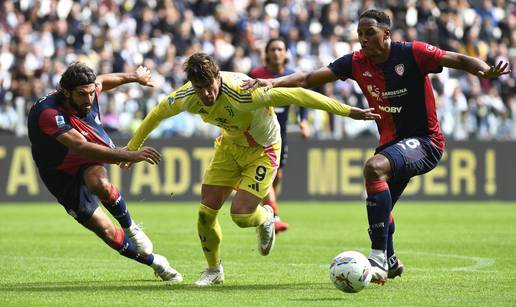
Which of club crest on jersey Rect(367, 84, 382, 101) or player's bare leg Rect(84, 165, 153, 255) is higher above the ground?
club crest on jersey Rect(367, 84, 382, 101)

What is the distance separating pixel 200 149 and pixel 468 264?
12.3 meters

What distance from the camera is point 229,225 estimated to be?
1892cm

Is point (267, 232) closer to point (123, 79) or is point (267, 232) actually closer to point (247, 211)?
point (247, 211)

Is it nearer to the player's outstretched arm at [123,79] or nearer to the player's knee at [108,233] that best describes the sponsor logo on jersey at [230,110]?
the player's outstretched arm at [123,79]

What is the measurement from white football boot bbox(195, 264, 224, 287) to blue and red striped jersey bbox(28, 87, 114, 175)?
62.2 inches

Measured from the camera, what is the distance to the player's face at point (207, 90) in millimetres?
9625

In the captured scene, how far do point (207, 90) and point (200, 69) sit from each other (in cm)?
22

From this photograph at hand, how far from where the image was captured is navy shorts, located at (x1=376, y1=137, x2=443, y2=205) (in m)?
9.93

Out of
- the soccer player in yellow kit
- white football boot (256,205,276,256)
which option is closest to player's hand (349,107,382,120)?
the soccer player in yellow kit

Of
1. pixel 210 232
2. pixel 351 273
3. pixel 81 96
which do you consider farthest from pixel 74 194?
pixel 351 273

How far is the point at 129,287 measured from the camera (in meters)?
9.96

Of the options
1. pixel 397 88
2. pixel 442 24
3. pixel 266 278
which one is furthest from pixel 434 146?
pixel 442 24

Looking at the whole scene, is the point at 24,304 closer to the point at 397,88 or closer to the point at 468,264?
the point at 397,88

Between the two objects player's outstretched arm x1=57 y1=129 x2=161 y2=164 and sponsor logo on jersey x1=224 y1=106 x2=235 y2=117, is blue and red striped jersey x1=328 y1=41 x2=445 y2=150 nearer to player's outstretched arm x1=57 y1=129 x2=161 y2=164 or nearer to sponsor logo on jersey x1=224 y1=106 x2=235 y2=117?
sponsor logo on jersey x1=224 y1=106 x2=235 y2=117
